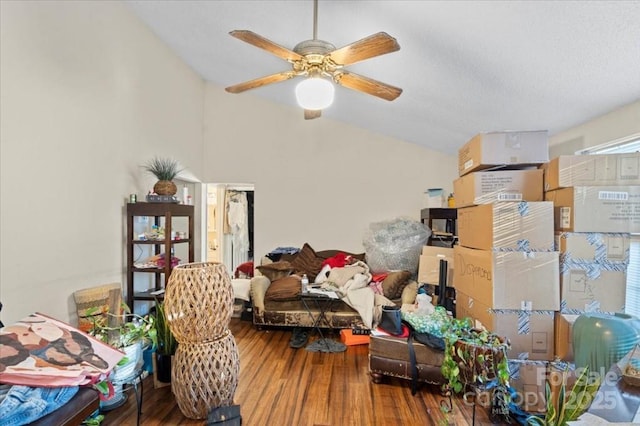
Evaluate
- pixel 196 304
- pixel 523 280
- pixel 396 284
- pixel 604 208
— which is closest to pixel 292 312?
pixel 396 284

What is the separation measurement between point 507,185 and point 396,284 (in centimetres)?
168

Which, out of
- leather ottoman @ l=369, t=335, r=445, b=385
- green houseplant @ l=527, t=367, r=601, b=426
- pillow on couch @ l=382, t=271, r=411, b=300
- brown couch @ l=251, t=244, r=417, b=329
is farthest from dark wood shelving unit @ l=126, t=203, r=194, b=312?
green houseplant @ l=527, t=367, r=601, b=426

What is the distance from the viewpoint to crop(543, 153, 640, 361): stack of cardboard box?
1.82 meters

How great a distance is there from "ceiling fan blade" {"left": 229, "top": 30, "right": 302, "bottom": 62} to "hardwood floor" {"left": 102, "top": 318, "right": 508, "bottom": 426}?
92.9 inches

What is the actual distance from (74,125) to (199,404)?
2.27 meters

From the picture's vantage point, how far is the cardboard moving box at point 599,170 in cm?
183

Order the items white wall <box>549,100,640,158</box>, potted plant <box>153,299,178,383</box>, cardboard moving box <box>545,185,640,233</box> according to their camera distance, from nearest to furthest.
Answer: cardboard moving box <box>545,185,640,233</box>
white wall <box>549,100,640,158</box>
potted plant <box>153,299,178,383</box>

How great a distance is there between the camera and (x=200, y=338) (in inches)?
78.3

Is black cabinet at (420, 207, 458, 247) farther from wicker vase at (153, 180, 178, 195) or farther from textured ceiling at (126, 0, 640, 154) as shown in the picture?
wicker vase at (153, 180, 178, 195)

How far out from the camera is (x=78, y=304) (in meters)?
2.51

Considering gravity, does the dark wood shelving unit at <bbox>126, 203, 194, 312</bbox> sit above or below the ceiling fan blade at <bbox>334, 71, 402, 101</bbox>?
below

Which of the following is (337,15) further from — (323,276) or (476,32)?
(323,276)

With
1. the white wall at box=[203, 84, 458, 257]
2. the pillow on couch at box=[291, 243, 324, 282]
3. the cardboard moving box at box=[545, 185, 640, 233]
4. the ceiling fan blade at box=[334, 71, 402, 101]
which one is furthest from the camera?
the white wall at box=[203, 84, 458, 257]

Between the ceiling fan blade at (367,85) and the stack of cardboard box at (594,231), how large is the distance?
3.82ft
